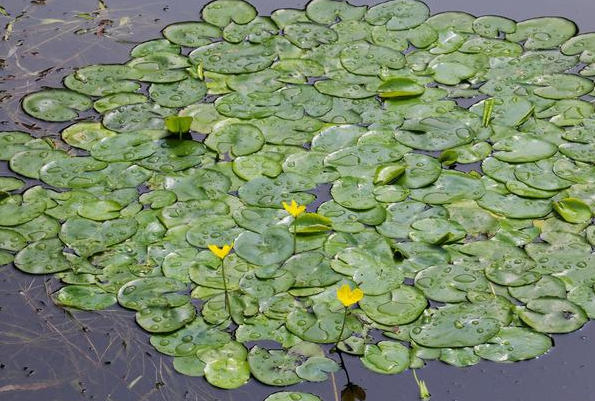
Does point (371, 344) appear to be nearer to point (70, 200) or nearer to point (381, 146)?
point (381, 146)

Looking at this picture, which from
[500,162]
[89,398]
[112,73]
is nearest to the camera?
[89,398]

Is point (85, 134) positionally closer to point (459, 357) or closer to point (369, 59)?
point (369, 59)

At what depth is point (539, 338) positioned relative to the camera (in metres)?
2.67

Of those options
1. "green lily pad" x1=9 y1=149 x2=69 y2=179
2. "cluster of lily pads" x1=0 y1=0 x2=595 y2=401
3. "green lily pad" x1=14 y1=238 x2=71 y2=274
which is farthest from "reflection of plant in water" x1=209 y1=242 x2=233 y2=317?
"green lily pad" x1=9 y1=149 x2=69 y2=179

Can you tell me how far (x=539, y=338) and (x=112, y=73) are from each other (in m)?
2.01

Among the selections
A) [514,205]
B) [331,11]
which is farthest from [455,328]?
[331,11]

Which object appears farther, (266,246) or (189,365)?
(266,246)

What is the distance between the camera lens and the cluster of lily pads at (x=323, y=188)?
2701 millimetres

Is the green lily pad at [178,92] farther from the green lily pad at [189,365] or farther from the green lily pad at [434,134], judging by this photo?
the green lily pad at [189,365]

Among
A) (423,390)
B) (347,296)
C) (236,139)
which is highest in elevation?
(347,296)

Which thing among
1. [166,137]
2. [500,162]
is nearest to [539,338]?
[500,162]

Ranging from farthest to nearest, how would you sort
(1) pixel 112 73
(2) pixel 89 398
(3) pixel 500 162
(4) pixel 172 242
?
(1) pixel 112 73 → (3) pixel 500 162 → (4) pixel 172 242 → (2) pixel 89 398

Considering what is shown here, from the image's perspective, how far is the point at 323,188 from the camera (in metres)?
3.21

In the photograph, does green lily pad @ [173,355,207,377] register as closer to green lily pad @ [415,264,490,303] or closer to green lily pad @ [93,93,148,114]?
green lily pad @ [415,264,490,303]
